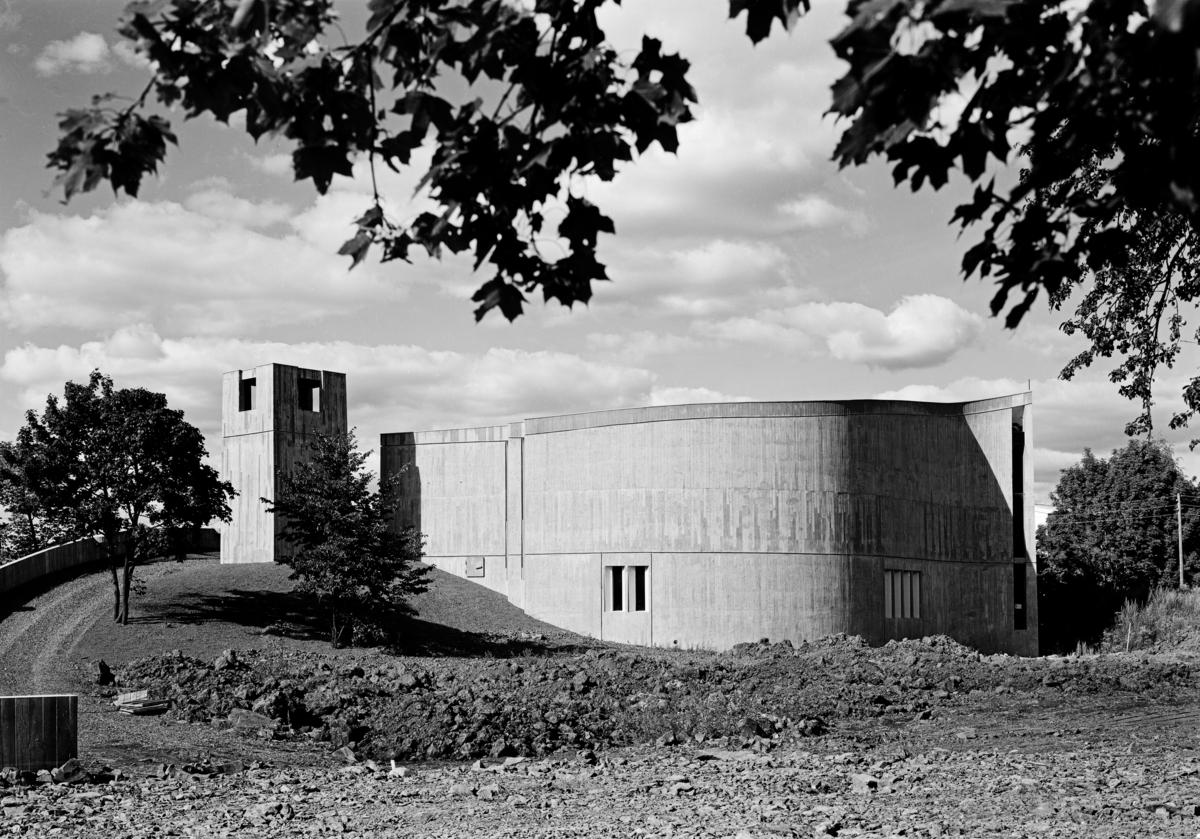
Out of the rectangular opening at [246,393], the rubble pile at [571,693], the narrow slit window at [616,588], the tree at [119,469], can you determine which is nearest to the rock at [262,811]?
the rubble pile at [571,693]

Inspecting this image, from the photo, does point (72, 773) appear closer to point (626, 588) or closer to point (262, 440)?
point (626, 588)

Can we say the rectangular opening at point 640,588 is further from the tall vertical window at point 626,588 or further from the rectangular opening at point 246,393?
the rectangular opening at point 246,393

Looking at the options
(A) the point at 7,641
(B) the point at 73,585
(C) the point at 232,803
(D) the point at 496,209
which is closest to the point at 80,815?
(C) the point at 232,803

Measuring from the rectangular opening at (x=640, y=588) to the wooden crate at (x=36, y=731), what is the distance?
27670mm

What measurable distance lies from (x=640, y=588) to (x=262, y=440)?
17.1m

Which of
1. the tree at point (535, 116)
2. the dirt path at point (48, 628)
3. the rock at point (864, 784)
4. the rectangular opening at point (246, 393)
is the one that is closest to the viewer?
the tree at point (535, 116)

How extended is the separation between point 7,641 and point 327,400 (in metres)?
20.0

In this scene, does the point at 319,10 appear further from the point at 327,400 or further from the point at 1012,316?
the point at 327,400

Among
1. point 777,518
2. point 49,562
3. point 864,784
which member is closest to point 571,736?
point 864,784

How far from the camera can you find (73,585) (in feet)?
132

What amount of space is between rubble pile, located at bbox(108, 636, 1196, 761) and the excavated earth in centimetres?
8

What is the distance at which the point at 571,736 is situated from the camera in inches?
812

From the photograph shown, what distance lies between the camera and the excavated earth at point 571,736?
1183cm

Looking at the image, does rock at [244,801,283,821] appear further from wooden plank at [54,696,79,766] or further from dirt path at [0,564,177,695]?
dirt path at [0,564,177,695]
